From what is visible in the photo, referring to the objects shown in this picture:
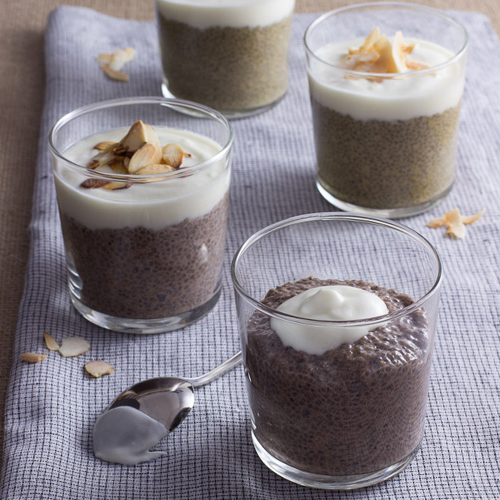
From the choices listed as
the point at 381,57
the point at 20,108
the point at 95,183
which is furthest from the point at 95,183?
the point at 20,108

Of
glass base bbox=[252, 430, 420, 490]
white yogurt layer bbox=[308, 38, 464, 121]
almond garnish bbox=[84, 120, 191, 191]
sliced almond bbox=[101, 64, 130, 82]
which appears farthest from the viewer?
sliced almond bbox=[101, 64, 130, 82]

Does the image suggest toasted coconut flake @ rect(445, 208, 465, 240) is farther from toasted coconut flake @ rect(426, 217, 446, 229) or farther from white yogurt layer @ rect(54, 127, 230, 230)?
white yogurt layer @ rect(54, 127, 230, 230)

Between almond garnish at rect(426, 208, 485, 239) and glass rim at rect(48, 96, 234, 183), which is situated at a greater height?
glass rim at rect(48, 96, 234, 183)

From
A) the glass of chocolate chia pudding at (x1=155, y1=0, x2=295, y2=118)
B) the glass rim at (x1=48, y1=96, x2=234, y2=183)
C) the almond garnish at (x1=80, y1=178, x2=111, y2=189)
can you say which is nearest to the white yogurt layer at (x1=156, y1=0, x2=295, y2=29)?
the glass of chocolate chia pudding at (x1=155, y1=0, x2=295, y2=118)

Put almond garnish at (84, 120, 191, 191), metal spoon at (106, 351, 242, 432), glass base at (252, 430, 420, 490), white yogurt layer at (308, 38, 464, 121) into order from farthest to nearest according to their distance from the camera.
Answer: white yogurt layer at (308, 38, 464, 121), almond garnish at (84, 120, 191, 191), metal spoon at (106, 351, 242, 432), glass base at (252, 430, 420, 490)

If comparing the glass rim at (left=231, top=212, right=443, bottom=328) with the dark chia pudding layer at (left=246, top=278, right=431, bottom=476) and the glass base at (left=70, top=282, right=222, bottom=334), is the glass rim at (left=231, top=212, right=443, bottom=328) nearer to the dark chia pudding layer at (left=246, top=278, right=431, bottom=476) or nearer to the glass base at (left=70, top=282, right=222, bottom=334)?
the dark chia pudding layer at (left=246, top=278, right=431, bottom=476)

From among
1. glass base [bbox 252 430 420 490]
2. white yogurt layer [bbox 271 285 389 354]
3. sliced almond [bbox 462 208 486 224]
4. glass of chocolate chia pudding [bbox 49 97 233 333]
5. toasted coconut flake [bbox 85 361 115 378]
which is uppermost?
white yogurt layer [bbox 271 285 389 354]

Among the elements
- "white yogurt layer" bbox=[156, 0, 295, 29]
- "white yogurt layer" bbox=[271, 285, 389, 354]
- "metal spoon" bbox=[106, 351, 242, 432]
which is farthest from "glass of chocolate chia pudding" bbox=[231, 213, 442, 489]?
"white yogurt layer" bbox=[156, 0, 295, 29]

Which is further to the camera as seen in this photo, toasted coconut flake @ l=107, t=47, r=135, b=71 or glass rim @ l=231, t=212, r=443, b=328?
toasted coconut flake @ l=107, t=47, r=135, b=71
